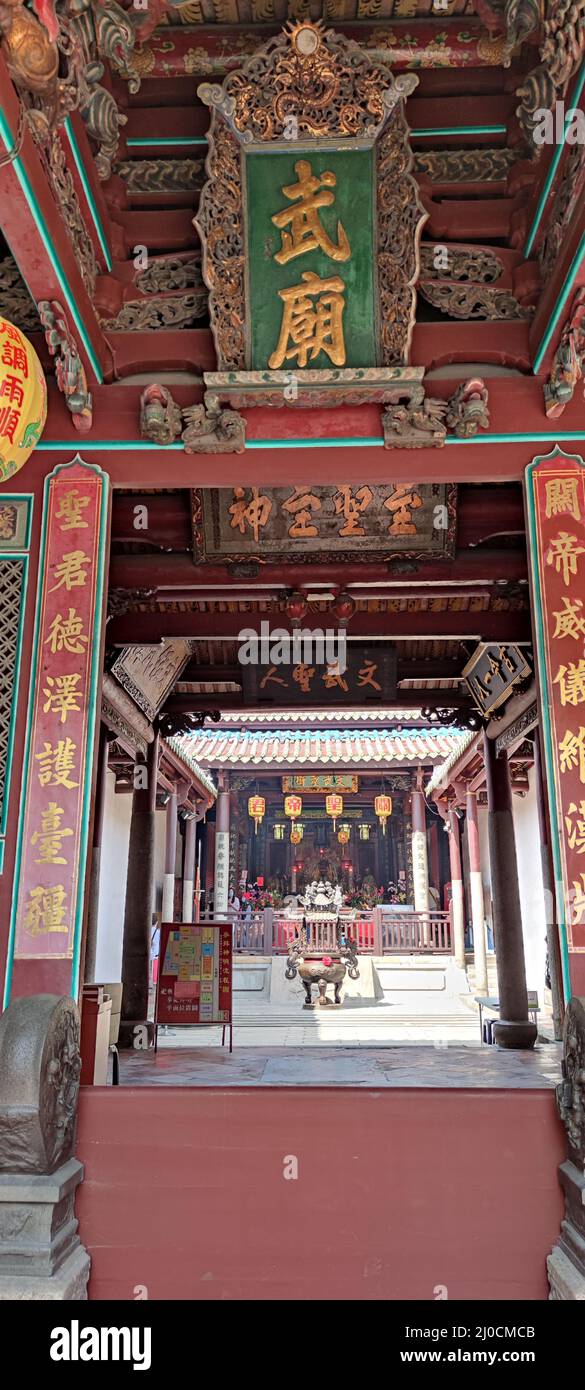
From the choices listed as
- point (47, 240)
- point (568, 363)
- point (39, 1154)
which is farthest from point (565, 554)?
point (39, 1154)

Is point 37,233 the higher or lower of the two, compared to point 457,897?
higher

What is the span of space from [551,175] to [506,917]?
239 inches

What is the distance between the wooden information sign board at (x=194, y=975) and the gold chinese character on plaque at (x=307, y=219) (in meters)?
4.38

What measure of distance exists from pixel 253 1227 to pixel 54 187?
4191 millimetres

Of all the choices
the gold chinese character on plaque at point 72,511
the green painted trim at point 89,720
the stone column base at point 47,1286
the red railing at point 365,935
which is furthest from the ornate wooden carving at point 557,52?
the red railing at point 365,935

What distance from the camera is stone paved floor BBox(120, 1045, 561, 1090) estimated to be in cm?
509

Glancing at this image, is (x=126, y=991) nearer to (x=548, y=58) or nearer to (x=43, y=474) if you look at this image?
(x=43, y=474)

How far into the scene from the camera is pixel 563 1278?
10.6 feet

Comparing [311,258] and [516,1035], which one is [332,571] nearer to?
[311,258]

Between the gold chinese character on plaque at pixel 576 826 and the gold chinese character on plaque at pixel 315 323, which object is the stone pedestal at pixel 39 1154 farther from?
the gold chinese character on plaque at pixel 315 323

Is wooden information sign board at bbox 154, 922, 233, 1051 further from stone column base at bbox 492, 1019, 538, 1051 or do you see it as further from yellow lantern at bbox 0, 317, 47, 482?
yellow lantern at bbox 0, 317, 47, 482

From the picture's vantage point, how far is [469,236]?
4.59 m

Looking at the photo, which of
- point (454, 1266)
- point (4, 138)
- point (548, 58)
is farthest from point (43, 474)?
point (454, 1266)

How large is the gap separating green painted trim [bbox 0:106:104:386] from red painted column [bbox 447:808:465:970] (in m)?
12.7
